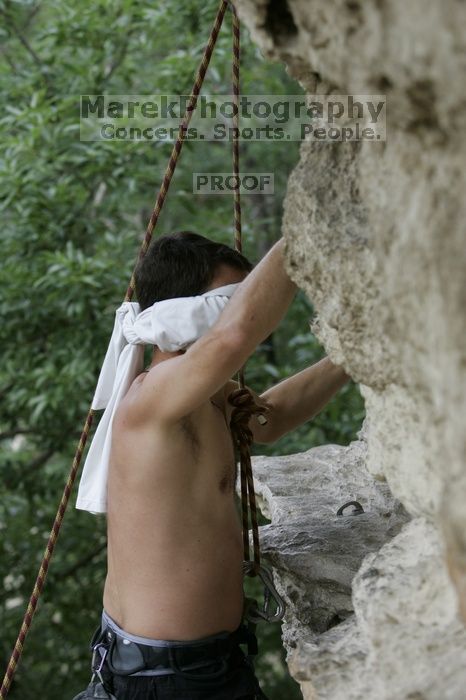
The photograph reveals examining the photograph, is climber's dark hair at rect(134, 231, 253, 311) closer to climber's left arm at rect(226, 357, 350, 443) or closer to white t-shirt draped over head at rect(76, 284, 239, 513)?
Result: white t-shirt draped over head at rect(76, 284, 239, 513)

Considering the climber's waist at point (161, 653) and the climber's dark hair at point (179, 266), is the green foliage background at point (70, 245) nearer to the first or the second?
the climber's dark hair at point (179, 266)

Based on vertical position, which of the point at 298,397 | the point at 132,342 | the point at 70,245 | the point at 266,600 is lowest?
the point at 266,600

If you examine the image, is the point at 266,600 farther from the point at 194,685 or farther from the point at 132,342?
the point at 132,342

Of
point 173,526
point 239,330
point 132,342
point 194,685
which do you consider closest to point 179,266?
point 132,342

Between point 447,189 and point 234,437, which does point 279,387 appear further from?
point 447,189

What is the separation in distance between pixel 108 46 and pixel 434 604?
341cm

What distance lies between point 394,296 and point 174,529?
0.90 metres

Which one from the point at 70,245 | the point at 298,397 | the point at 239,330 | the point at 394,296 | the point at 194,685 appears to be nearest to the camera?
the point at 394,296

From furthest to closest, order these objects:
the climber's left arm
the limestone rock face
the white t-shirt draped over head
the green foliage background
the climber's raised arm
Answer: the green foliage background → the climber's left arm → the white t-shirt draped over head → the climber's raised arm → the limestone rock face

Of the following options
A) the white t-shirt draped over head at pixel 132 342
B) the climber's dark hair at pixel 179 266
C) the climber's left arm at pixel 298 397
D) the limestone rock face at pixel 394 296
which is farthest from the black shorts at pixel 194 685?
the climber's dark hair at pixel 179 266

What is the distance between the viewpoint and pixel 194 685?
6.28ft

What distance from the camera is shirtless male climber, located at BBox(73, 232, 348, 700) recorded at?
1906 mm

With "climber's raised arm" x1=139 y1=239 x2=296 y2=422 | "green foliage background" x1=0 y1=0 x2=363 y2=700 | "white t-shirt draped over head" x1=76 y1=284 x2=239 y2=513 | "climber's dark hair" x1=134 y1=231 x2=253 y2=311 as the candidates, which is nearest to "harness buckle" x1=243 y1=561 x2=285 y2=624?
"white t-shirt draped over head" x1=76 y1=284 x2=239 y2=513

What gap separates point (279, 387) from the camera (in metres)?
2.42
